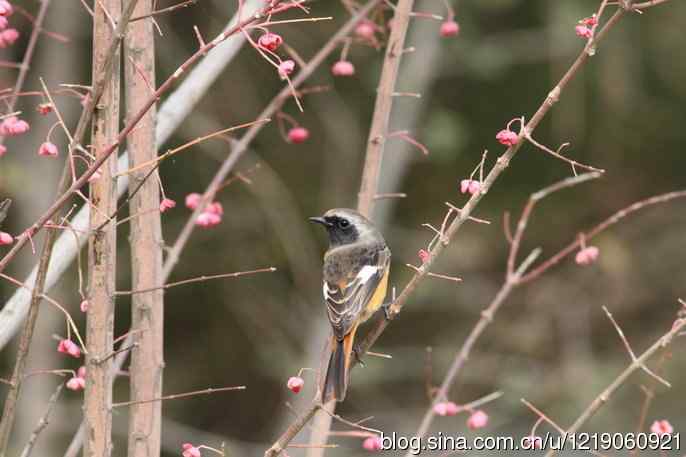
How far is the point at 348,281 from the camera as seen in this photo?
164 inches

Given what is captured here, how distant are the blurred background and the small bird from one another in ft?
11.3

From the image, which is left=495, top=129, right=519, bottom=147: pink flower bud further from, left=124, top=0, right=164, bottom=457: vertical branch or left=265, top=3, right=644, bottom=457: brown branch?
left=124, top=0, right=164, bottom=457: vertical branch

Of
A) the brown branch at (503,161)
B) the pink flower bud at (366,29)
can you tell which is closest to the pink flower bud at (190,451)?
the brown branch at (503,161)

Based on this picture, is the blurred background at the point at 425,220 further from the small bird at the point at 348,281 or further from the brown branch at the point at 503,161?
the brown branch at the point at 503,161

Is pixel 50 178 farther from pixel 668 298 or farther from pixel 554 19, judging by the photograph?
pixel 668 298

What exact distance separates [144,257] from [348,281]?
1.20m

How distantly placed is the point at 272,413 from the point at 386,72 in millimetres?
6659

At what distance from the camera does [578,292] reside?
30.3 ft

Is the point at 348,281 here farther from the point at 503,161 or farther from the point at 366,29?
the point at 503,161

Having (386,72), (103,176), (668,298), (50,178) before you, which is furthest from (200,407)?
(103,176)

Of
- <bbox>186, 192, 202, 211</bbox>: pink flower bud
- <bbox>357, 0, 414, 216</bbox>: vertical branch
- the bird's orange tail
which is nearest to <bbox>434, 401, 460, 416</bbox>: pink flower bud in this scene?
the bird's orange tail

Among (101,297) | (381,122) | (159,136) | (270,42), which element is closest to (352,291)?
(381,122)

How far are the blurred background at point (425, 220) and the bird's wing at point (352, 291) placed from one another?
144 inches

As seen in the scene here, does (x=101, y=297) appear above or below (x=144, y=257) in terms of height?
above
